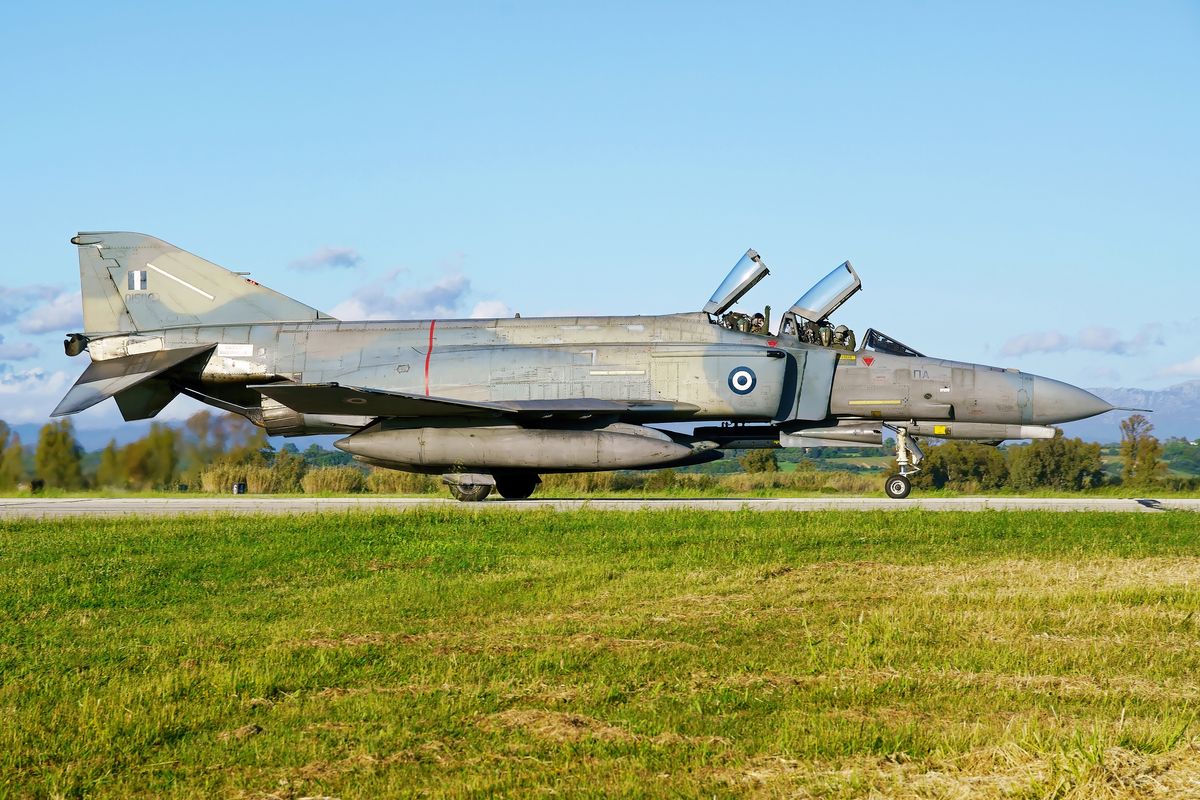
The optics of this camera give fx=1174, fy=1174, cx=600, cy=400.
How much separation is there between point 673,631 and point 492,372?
1131 cm

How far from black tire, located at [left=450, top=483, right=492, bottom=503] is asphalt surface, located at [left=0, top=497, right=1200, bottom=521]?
0.19 meters

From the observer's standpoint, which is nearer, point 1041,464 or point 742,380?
point 742,380

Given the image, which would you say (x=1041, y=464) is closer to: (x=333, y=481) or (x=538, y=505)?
(x=333, y=481)

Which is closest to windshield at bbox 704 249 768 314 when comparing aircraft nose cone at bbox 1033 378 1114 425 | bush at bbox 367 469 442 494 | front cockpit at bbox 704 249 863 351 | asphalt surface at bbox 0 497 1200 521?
front cockpit at bbox 704 249 863 351

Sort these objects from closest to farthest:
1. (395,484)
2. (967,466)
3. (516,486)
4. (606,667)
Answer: (606,667), (516,486), (395,484), (967,466)

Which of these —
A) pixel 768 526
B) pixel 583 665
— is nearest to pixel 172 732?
pixel 583 665

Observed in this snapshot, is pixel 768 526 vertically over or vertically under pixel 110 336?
under

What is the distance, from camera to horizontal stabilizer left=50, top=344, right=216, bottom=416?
18734 mm

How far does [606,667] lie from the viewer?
7.14 m

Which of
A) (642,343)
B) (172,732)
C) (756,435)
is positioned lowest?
(172,732)

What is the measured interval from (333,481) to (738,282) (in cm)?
1421

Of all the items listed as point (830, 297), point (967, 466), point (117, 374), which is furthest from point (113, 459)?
point (967, 466)

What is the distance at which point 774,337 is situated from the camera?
19375mm

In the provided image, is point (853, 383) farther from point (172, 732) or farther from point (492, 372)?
point (172, 732)
